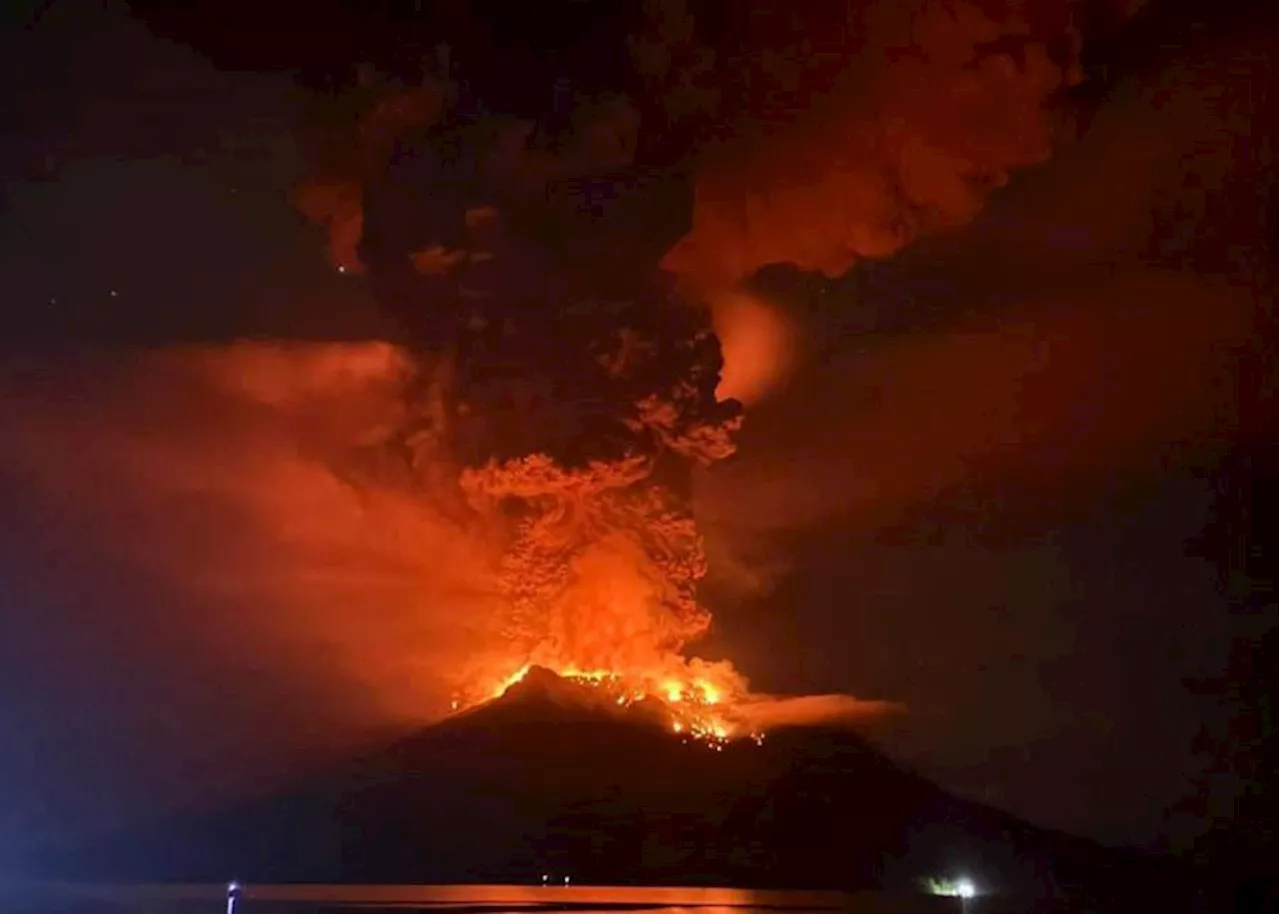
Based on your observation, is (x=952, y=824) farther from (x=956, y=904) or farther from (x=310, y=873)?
(x=310, y=873)

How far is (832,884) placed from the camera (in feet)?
231

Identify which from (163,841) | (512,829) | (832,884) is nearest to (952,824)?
(832,884)

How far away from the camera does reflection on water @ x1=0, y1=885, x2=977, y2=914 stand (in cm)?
3591

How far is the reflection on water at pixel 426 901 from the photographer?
118 feet

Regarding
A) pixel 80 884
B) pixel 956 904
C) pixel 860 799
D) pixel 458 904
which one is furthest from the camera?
pixel 860 799

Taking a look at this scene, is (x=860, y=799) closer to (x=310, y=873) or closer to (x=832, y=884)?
(x=832, y=884)

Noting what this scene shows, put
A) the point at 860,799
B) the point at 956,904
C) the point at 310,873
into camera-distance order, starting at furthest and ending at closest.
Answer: the point at 860,799 < the point at 310,873 < the point at 956,904

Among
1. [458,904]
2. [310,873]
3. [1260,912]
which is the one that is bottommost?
[1260,912]

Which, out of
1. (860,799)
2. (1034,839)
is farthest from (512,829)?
(1034,839)

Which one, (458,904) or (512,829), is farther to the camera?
(512,829)

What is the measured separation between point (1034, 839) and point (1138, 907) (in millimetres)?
26582

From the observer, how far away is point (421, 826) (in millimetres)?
70188

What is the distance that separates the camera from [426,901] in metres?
43.8

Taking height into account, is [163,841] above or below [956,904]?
above
